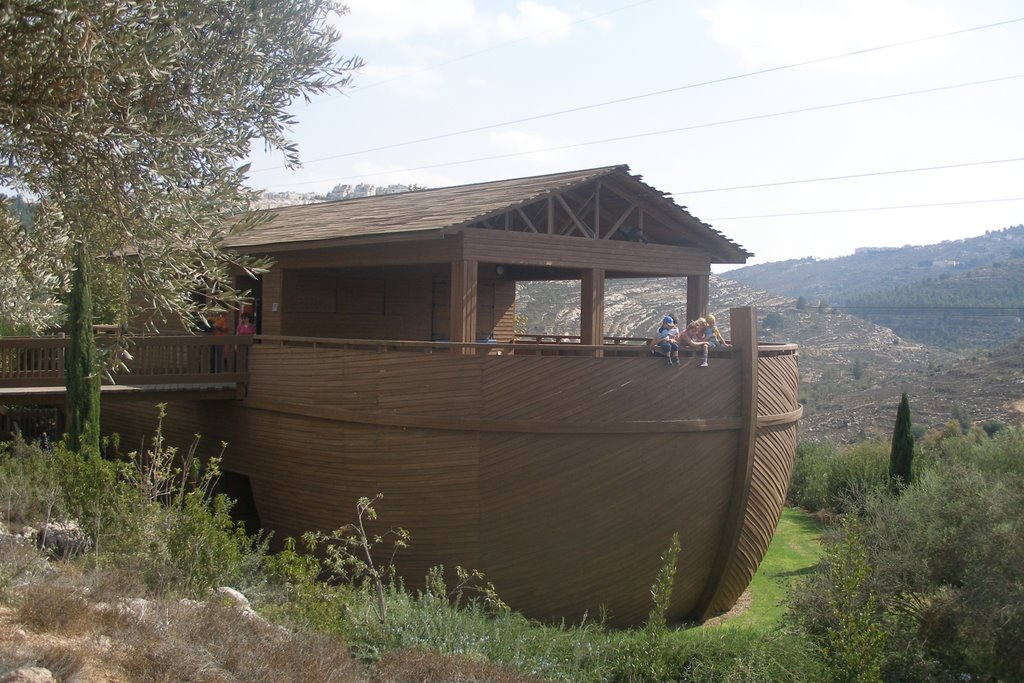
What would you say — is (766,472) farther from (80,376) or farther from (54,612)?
(54,612)

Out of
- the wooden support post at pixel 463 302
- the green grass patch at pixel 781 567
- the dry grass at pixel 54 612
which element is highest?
the wooden support post at pixel 463 302

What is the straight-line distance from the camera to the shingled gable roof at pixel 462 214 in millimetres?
12789

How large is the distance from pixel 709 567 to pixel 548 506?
10.2ft

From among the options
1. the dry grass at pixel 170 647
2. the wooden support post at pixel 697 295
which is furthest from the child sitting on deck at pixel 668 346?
the dry grass at pixel 170 647

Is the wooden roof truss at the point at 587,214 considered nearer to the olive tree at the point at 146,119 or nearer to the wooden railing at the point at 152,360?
the wooden railing at the point at 152,360

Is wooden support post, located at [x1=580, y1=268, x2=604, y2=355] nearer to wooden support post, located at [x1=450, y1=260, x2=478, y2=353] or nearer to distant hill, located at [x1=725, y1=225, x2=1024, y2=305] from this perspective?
wooden support post, located at [x1=450, y1=260, x2=478, y2=353]

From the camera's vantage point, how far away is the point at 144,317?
19.5m

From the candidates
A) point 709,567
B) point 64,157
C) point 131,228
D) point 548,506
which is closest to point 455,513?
point 548,506

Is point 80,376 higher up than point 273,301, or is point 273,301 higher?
point 273,301

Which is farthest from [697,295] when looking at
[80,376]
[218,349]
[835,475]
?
[835,475]

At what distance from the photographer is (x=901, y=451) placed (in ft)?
81.8

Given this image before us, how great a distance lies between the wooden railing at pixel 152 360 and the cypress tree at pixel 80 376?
1.76 ft

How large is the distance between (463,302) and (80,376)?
18.1 ft

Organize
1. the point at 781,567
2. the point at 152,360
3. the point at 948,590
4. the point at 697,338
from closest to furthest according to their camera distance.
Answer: the point at 948,590 < the point at 697,338 < the point at 152,360 < the point at 781,567
